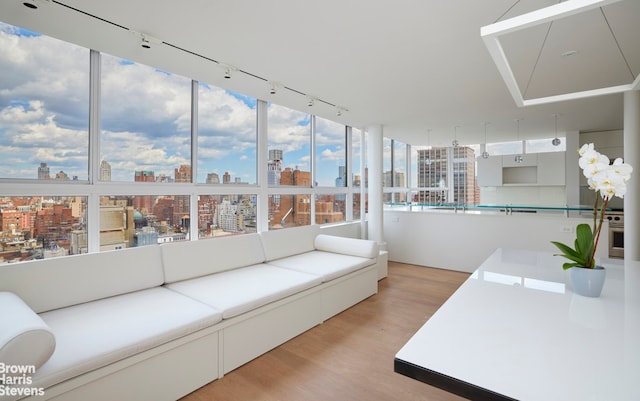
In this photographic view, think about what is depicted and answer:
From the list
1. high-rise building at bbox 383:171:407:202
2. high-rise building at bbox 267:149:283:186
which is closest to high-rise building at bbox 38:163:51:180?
high-rise building at bbox 267:149:283:186

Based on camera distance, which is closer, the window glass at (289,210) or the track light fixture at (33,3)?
the track light fixture at (33,3)

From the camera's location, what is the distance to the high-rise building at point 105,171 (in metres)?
2.89

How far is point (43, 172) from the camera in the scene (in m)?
2.61

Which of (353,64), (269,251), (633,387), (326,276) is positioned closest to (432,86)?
(353,64)

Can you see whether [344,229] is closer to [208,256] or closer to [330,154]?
[330,154]

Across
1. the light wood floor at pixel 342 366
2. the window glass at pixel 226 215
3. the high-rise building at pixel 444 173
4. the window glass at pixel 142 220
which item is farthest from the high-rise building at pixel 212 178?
the high-rise building at pixel 444 173

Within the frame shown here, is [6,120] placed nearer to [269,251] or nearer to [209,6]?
[209,6]

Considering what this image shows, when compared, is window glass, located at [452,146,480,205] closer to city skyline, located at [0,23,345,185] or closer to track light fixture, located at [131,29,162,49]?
city skyline, located at [0,23,345,185]

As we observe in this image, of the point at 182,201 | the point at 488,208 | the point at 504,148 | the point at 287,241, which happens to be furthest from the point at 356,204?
the point at 504,148

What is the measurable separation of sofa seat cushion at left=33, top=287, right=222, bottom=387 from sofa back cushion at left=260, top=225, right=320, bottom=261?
136 centimetres

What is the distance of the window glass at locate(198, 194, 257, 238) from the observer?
3.70 m

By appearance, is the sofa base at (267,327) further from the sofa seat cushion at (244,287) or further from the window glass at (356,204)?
the window glass at (356,204)

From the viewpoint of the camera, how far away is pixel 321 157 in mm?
5480

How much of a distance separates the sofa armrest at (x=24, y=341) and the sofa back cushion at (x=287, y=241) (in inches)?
90.1
